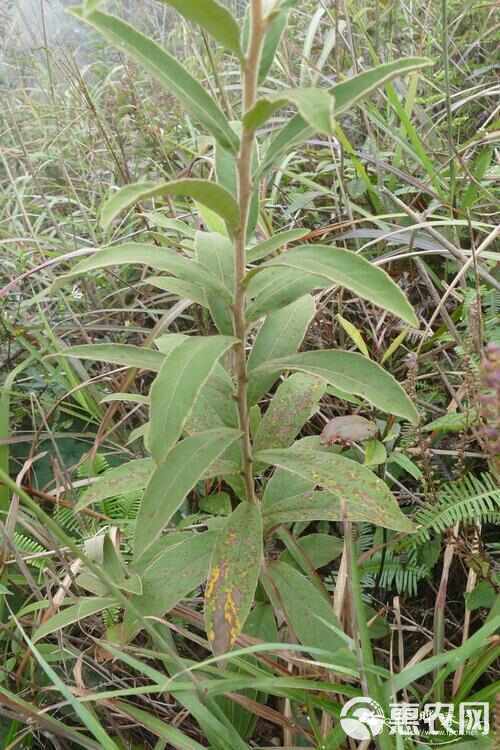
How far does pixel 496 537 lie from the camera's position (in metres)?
1.47

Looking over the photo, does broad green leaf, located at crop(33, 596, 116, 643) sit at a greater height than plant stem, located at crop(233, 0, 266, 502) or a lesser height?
lesser

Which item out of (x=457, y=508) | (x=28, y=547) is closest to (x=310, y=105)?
(x=457, y=508)

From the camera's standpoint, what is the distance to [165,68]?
0.95 m

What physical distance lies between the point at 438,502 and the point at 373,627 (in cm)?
26

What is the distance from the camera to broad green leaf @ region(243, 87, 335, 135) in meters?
0.73

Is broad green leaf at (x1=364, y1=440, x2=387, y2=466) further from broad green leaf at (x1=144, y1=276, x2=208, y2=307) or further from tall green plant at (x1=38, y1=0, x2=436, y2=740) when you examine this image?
broad green leaf at (x1=144, y1=276, x2=208, y2=307)

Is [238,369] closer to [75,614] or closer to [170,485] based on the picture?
[170,485]

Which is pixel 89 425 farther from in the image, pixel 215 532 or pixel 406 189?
pixel 406 189

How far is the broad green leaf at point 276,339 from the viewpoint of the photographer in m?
1.21

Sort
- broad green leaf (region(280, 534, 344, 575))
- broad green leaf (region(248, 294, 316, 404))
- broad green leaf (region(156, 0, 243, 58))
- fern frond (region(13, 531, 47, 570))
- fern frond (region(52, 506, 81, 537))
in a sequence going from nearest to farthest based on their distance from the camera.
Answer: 1. broad green leaf (region(156, 0, 243, 58))
2. broad green leaf (region(248, 294, 316, 404))
3. broad green leaf (region(280, 534, 344, 575))
4. fern frond (region(13, 531, 47, 570))
5. fern frond (region(52, 506, 81, 537))

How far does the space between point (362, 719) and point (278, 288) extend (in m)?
0.63

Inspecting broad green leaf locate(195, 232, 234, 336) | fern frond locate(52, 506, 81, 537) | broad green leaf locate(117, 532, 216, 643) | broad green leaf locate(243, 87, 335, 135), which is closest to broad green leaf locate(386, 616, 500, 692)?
broad green leaf locate(117, 532, 216, 643)

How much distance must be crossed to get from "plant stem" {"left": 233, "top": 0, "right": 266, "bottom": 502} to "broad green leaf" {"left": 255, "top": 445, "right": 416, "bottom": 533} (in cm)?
8

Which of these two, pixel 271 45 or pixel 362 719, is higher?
pixel 271 45
